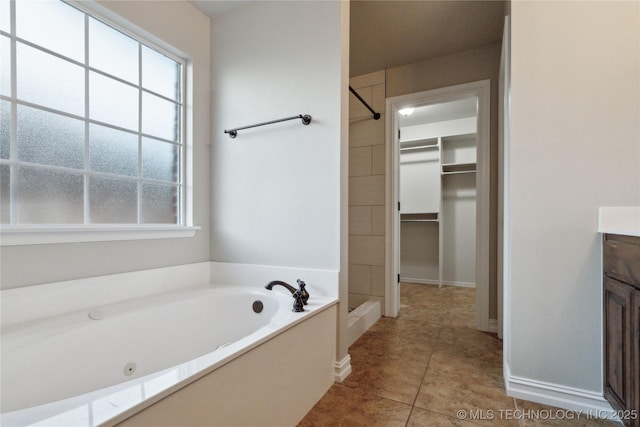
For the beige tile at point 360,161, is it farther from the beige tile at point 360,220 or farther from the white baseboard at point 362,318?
the white baseboard at point 362,318

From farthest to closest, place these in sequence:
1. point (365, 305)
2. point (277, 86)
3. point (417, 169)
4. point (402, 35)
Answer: point (417, 169), point (365, 305), point (402, 35), point (277, 86)

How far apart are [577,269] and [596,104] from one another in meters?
0.78

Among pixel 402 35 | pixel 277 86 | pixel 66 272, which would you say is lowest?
pixel 66 272

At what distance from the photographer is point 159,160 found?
6.34 feet

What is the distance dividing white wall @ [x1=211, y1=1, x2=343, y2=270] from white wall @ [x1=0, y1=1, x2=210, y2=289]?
84mm

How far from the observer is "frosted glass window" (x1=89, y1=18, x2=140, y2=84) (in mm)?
1603

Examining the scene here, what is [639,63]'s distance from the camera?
4.34ft

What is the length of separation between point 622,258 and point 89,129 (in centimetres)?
253

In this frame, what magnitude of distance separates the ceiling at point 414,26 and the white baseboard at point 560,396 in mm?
2316

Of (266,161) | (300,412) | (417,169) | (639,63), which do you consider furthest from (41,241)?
(417,169)

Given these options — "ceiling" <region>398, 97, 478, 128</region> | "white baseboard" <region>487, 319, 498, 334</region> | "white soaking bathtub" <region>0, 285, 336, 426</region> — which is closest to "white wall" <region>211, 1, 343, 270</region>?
"white soaking bathtub" <region>0, 285, 336, 426</region>

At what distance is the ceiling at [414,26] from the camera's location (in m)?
2.03

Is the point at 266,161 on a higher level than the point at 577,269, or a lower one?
higher

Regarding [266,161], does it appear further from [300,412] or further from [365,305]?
[365,305]
